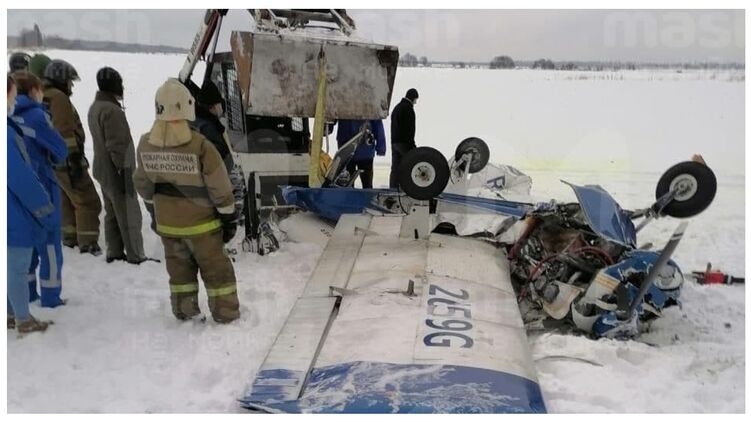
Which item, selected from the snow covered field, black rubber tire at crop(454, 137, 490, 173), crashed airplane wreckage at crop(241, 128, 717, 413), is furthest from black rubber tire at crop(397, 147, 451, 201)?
black rubber tire at crop(454, 137, 490, 173)

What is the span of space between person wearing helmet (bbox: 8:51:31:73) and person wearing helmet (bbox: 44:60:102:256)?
0.44 metres

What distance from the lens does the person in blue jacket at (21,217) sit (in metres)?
3.95

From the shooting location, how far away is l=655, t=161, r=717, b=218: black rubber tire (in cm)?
491

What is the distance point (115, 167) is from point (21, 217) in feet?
5.39

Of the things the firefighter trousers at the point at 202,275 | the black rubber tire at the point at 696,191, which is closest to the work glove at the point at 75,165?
the firefighter trousers at the point at 202,275

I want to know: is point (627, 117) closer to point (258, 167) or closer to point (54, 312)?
point (258, 167)

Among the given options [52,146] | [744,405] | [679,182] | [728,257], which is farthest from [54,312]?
[728,257]

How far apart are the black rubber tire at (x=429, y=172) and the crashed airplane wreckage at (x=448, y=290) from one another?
0.04ft

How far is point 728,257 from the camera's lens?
666cm

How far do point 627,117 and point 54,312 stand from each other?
13.8m

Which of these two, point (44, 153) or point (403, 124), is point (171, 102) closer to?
point (44, 153)

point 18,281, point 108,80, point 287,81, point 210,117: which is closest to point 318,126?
point 287,81

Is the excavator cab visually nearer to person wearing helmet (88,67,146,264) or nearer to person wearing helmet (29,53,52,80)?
person wearing helmet (88,67,146,264)

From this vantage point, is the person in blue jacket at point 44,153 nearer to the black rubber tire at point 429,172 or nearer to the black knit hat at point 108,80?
the black knit hat at point 108,80
